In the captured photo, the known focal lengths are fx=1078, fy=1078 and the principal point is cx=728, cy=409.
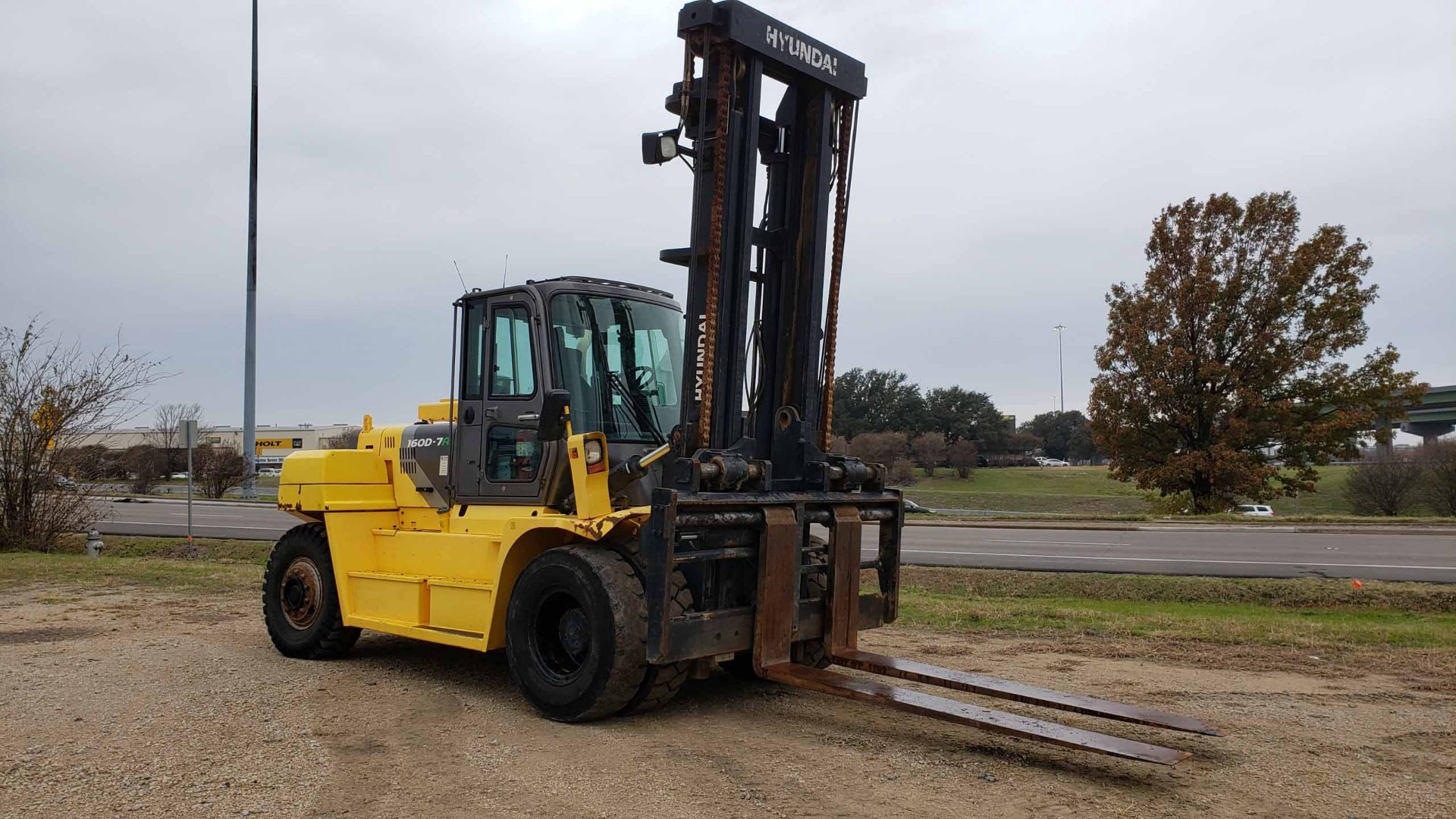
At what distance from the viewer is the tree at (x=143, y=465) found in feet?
137

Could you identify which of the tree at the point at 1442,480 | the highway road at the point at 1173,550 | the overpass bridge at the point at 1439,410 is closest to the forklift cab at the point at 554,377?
the highway road at the point at 1173,550

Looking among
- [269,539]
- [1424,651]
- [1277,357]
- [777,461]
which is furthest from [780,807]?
[1277,357]

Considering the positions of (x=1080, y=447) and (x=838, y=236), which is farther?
(x=1080, y=447)

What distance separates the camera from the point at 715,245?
664 cm

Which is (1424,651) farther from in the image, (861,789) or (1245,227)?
(1245,227)

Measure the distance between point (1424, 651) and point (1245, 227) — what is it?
73.6 feet

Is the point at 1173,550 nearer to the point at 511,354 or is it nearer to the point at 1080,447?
the point at 511,354

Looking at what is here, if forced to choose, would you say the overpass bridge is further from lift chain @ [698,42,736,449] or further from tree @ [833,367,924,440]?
lift chain @ [698,42,736,449]

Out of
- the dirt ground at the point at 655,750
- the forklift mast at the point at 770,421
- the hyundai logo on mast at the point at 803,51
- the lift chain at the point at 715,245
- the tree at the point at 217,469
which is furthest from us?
the tree at the point at 217,469

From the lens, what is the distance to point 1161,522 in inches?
979

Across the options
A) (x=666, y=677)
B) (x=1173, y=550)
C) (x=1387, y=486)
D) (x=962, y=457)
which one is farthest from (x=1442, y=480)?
(x=666, y=677)

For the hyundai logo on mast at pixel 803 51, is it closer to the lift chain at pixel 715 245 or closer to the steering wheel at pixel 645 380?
the lift chain at pixel 715 245

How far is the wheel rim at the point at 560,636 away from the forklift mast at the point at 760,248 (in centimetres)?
110

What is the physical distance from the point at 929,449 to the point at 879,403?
362 cm
